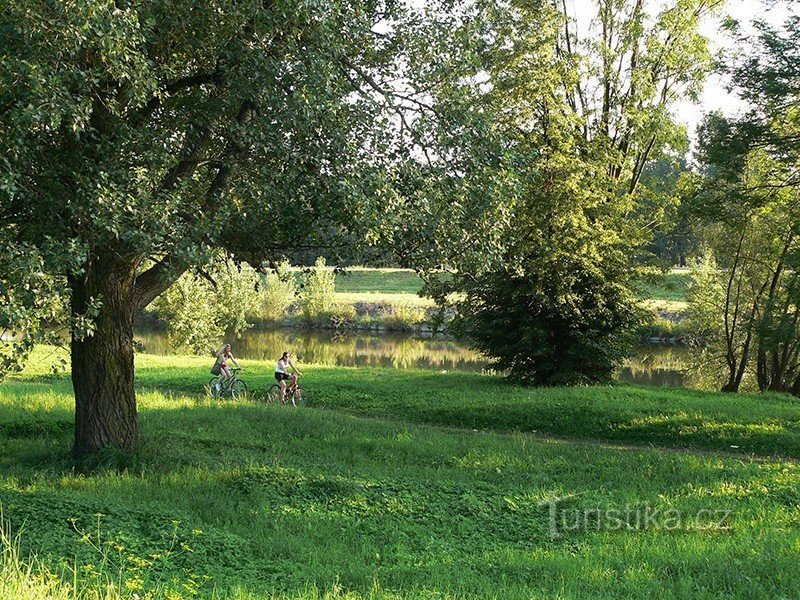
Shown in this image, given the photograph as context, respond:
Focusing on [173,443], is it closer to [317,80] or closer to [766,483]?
[317,80]

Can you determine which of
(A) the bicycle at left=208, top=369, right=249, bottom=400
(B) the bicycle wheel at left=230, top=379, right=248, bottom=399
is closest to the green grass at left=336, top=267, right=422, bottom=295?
(B) the bicycle wheel at left=230, top=379, right=248, bottom=399

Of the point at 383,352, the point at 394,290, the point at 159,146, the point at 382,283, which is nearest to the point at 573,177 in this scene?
the point at 159,146

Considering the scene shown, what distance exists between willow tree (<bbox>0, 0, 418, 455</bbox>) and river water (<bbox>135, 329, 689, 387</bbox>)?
25632 millimetres

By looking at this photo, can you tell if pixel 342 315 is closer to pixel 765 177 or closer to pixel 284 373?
pixel 284 373

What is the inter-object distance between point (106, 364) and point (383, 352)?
38.0 metres

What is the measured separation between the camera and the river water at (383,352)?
1619 inches

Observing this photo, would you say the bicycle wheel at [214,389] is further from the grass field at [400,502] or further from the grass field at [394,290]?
the grass field at [394,290]

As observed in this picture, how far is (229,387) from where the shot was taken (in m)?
22.7

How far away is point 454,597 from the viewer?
20.9 ft

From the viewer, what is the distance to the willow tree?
8234 millimetres

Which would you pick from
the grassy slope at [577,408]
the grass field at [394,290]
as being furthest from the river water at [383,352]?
the grassy slope at [577,408]

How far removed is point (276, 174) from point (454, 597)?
6.43 m

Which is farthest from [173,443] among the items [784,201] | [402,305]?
[402,305]

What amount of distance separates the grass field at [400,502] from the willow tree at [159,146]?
6.91ft
